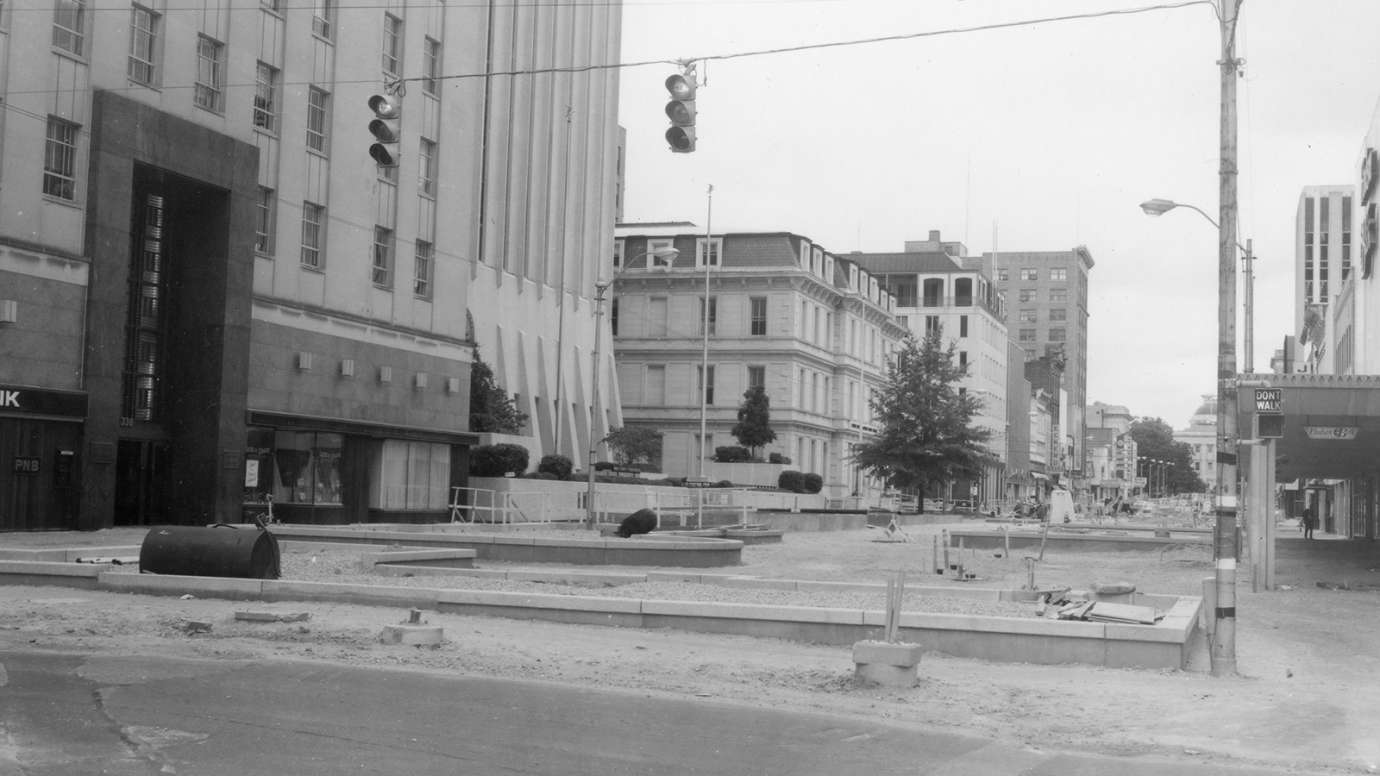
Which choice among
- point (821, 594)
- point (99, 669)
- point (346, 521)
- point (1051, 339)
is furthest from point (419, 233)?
point (1051, 339)

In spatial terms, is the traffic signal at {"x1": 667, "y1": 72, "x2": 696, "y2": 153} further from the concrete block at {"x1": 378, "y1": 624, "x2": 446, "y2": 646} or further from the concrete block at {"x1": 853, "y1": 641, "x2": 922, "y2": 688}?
the concrete block at {"x1": 853, "y1": 641, "x2": 922, "y2": 688}

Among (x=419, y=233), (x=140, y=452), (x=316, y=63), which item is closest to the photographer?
(x=140, y=452)

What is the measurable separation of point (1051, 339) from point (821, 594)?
17620 cm

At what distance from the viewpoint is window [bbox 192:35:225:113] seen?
35.3 meters

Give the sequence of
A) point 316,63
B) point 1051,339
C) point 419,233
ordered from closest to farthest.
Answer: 1. point 316,63
2. point 419,233
3. point 1051,339

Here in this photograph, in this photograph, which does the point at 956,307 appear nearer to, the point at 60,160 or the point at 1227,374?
the point at 60,160

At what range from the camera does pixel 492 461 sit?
162ft

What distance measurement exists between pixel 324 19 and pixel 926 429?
43.1 metres

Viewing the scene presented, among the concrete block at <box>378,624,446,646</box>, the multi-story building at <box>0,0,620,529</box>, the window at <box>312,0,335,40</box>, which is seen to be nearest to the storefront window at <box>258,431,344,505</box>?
the multi-story building at <box>0,0,620,529</box>

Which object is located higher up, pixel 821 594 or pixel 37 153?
pixel 37 153

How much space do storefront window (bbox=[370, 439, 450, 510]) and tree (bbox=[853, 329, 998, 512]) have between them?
1354 inches

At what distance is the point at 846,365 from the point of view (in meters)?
94.7

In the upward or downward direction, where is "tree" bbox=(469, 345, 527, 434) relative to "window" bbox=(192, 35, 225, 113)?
downward

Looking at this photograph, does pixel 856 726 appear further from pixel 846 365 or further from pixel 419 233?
pixel 846 365
